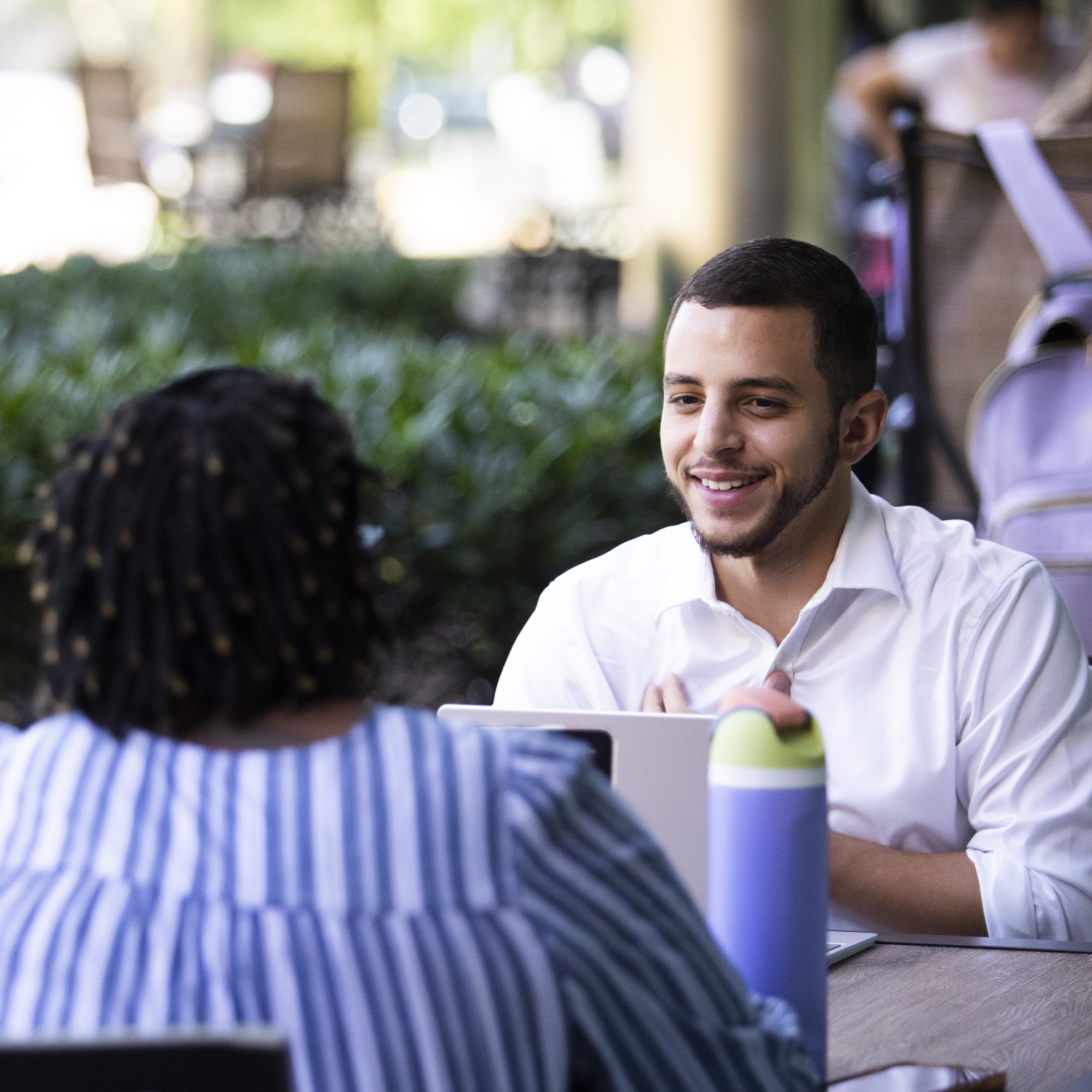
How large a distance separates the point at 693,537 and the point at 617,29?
24.3m

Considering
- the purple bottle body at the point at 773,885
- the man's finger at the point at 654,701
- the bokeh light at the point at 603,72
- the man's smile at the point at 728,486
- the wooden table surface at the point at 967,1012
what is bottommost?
the wooden table surface at the point at 967,1012

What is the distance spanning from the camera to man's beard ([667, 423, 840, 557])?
2289 millimetres

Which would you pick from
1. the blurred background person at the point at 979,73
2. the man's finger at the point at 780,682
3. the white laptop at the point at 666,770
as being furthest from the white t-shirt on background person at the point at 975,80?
the white laptop at the point at 666,770

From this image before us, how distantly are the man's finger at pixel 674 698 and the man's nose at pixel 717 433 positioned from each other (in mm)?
317

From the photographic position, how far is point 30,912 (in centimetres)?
112

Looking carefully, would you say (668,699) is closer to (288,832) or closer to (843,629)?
(843,629)

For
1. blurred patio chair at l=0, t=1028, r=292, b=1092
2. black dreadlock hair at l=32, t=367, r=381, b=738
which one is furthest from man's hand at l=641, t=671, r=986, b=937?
blurred patio chair at l=0, t=1028, r=292, b=1092

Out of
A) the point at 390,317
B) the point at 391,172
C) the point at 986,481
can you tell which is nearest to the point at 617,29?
the point at 391,172

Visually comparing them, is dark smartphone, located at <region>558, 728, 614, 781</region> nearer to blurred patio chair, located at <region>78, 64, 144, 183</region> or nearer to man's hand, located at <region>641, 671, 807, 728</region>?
man's hand, located at <region>641, 671, 807, 728</region>

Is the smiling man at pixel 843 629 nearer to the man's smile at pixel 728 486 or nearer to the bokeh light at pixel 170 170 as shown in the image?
the man's smile at pixel 728 486

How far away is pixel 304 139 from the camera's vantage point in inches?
583

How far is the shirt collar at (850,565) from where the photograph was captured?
89.0 inches

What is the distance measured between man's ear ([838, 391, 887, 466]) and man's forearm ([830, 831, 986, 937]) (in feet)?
1.96

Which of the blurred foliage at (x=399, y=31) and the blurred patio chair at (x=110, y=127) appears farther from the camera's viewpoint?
the blurred foliage at (x=399, y=31)
